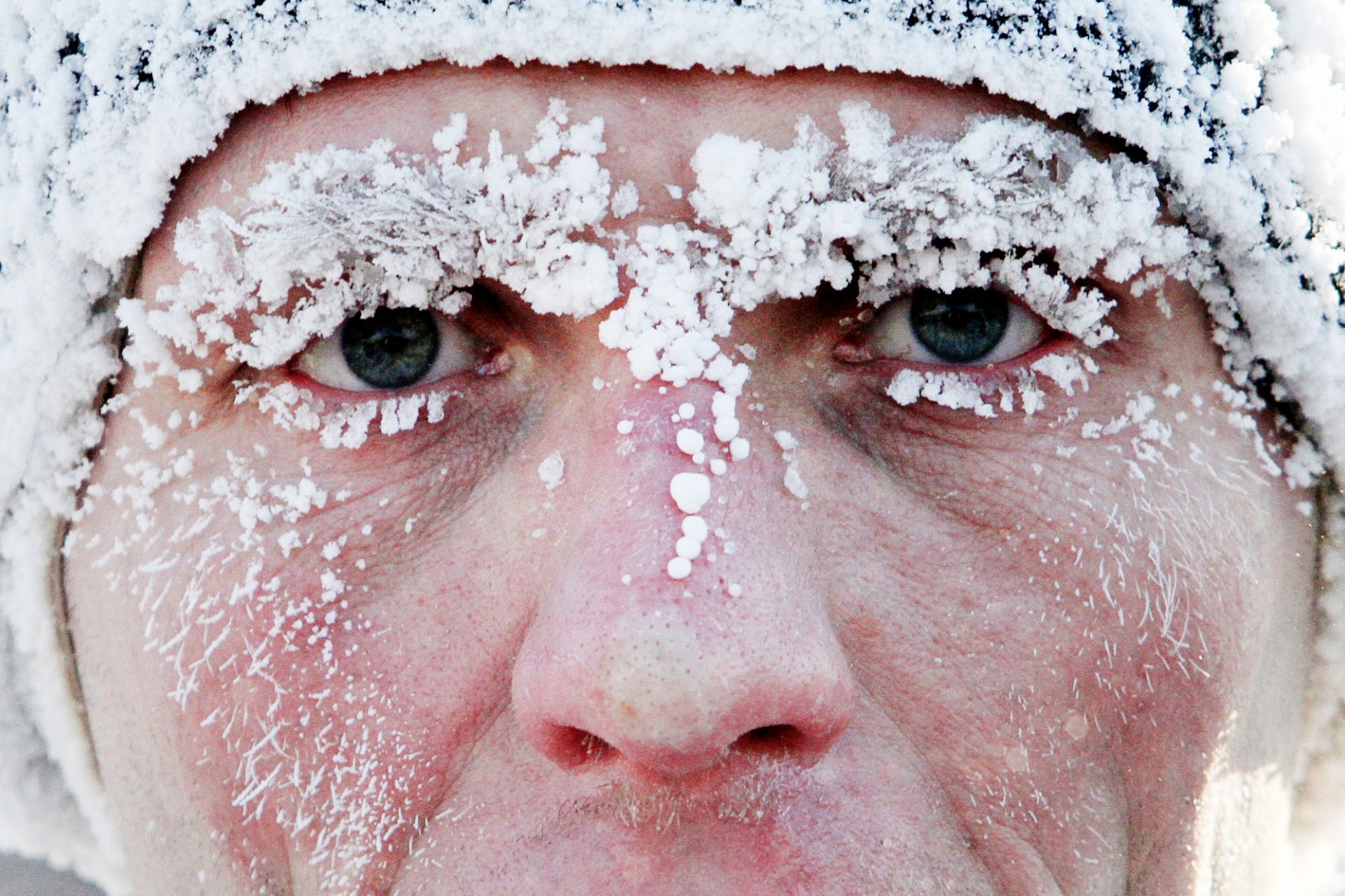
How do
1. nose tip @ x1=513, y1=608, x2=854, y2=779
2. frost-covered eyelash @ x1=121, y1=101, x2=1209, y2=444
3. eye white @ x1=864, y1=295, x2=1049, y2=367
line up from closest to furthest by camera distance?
1. nose tip @ x1=513, y1=608, x2=854, y2=779
2. frost-covered eyelash @ x1=121, y1=101, x2=1209, y2=444
3. eye white @ x1=864, y1=295, x2=1049, y2=367

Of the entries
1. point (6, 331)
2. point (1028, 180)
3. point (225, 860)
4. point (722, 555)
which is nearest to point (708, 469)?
point (722, 555)

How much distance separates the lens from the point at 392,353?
1.63 meters

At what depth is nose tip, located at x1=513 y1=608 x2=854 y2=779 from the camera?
129 cm

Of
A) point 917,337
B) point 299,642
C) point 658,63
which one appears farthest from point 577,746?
point 658,63

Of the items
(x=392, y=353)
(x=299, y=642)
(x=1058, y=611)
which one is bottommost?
(x=299, y=642)

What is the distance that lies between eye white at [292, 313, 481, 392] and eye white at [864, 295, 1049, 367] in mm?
532

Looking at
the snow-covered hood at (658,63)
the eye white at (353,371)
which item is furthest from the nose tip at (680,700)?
the snow-covered hood at (658,63)

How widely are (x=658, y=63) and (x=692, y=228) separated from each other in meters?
0.21

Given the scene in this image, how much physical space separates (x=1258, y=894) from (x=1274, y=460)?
654mm

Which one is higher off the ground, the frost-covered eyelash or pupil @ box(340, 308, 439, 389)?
the frost-covered eyelash

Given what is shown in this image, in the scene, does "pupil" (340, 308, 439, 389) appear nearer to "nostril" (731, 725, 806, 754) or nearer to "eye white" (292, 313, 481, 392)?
"eye white" (292, 313, 481, 392)

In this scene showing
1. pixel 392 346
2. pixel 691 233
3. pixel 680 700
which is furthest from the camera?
pixel 392 346

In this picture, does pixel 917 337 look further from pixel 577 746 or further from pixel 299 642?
pixel 299 642

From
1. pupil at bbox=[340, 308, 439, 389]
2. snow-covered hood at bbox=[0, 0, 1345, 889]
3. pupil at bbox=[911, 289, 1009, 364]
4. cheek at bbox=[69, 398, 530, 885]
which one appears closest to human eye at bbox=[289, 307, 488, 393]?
pupil at bbox=[340, 308, 439, 389]
